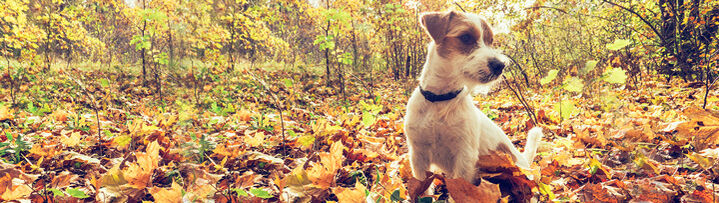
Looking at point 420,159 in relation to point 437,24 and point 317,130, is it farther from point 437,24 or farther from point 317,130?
point 317,130

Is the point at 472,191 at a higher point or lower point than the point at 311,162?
higher

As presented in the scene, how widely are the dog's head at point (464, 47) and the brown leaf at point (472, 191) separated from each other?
0.94 m

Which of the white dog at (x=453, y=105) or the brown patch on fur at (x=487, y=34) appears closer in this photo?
the white dog at (x=453, y=105)

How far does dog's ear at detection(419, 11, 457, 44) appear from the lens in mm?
2229

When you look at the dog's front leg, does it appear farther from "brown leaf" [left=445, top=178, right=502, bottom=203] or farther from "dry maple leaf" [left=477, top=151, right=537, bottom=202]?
"brown leaf" [left=445, top=178, right=502, bottom=203]

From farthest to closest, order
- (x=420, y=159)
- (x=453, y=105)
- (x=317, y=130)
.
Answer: (x=317, y=130)
(x=420, y=159)
(x=453, y=105)

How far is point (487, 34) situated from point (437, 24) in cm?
38

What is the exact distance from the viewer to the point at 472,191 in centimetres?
129

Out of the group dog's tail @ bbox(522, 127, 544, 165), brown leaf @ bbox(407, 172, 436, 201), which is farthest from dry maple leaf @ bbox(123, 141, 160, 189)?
dog's tail @ bbox(522, 127, 544, 165)

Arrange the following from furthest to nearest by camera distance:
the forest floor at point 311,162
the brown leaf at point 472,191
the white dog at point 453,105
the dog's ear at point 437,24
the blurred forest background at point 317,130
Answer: the dog's ear at point 437,24, the white dog at point 453,105, the blurred forest background at point 317,130, the forest floor at point 311,162, the brown leaf at point 472,191

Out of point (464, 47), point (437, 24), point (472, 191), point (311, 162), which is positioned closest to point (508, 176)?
point (472, 191)

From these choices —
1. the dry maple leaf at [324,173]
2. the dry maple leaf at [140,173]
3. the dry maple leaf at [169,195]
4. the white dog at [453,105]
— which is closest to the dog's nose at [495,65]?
the white dog at [453,105]

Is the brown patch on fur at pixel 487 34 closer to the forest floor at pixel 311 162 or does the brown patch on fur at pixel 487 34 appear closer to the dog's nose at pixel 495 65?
the dog's nose at pixel 495 65

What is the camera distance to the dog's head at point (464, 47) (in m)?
2.08
